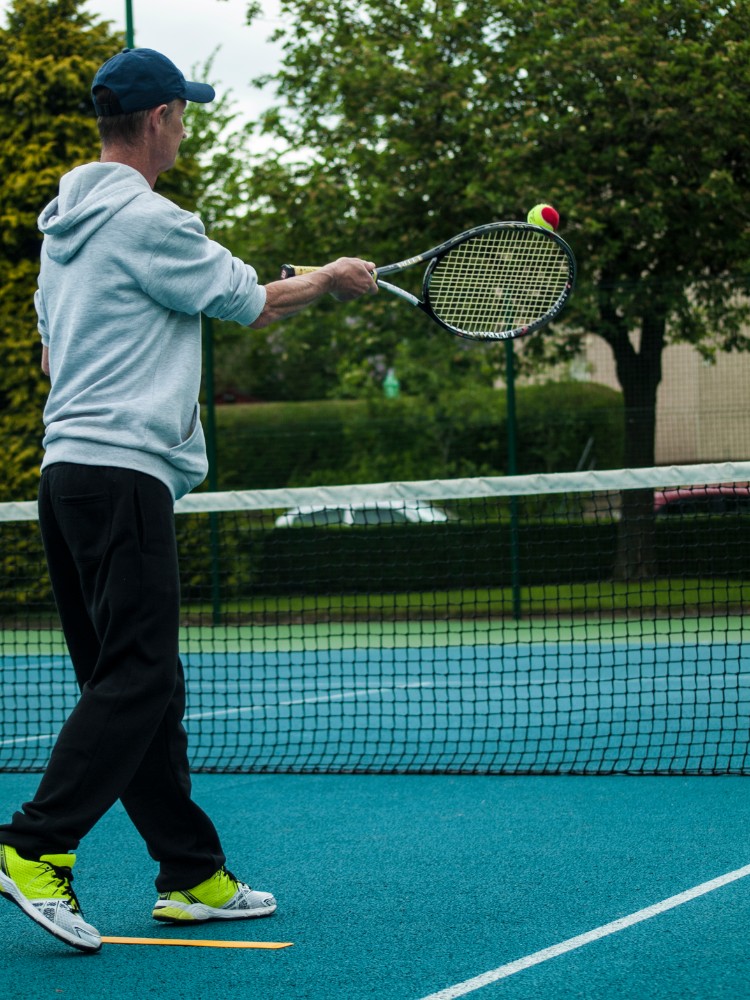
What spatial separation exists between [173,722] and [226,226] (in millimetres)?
22892

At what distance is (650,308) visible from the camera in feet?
40.1

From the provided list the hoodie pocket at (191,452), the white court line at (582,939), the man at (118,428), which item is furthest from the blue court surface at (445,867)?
the hoodie pocket at (191,452)

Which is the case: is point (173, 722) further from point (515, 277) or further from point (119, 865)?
point (515, 277)

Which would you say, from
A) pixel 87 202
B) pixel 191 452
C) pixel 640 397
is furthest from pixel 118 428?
pixel 640 397

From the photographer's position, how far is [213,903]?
3.58 m

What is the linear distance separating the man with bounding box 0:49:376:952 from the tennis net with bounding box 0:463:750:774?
2788 mm

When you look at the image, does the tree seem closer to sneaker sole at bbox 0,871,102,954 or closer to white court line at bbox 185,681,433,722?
white court line at bbox 185,681,433,722

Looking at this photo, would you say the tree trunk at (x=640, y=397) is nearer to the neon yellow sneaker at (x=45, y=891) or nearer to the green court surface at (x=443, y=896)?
the green court surface at (x=443, y=896)

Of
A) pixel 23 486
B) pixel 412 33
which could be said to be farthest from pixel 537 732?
pixel 412 33

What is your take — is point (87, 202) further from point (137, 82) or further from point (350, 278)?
point (350, 278)

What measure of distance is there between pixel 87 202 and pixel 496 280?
1974 mm

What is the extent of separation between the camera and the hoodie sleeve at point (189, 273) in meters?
3.22

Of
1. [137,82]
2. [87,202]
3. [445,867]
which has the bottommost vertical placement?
[445,867]

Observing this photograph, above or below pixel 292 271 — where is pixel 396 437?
below
